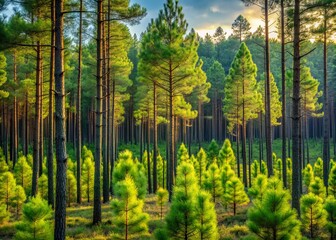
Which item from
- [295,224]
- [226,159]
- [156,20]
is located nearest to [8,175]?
[156,20]

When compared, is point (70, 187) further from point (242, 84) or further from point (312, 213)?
point (242, 84)

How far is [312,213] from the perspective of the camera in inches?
440

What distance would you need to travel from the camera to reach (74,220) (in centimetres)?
1319

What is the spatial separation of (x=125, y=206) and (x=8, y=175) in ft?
32.5

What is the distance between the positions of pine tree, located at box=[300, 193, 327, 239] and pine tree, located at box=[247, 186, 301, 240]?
4.63 meters

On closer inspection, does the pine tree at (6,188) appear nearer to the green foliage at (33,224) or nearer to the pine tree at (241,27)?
the green foliage at (33,224)

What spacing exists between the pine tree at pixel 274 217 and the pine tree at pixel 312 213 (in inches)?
182

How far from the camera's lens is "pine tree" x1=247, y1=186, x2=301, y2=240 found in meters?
6.82

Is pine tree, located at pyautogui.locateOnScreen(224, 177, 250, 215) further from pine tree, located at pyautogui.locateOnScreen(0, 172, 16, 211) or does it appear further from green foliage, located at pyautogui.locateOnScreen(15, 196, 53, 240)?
pine tree, located at pyautogui.locateOnScreen(0, 172, 16, 211)

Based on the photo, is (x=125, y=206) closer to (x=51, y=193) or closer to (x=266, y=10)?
(x=51, y=193)

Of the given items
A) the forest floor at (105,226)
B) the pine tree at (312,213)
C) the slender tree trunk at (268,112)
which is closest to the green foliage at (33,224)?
the forest floor at (105,226)

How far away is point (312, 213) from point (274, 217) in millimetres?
5385

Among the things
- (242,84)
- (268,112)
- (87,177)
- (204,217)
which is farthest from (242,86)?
(204,217)

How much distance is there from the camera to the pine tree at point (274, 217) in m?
6.82
